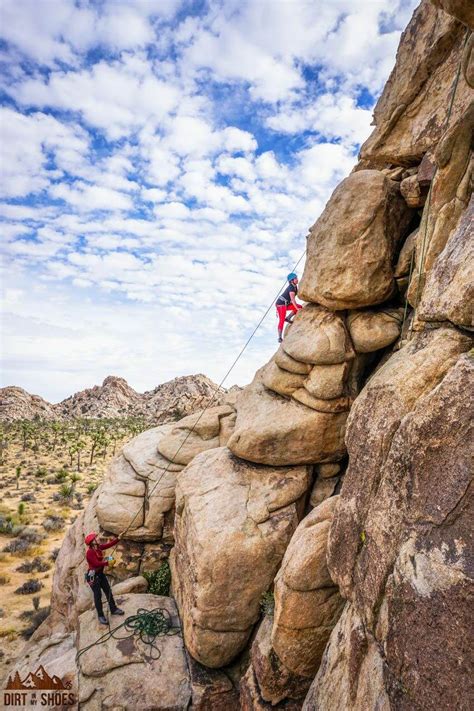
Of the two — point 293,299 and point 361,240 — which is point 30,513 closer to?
point 293,299

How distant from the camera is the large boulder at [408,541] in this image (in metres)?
4.31

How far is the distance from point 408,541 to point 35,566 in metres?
21.0

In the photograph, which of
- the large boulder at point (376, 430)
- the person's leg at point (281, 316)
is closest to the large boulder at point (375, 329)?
the large boulder at point (376, 430)

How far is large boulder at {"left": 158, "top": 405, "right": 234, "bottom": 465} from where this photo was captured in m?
14.0

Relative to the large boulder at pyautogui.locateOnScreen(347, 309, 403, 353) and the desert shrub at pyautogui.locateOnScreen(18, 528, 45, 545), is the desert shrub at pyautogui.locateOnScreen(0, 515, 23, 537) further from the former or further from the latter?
the large boulder at pyautogui.locateOnScreen(347, 309, 403, 353)

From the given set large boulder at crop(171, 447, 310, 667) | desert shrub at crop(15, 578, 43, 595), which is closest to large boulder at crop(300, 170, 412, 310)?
large boulder at crop(171, 447, 310, 667)

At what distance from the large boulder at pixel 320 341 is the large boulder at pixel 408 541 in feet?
→ 10.1

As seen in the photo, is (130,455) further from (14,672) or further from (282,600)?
(282,600)

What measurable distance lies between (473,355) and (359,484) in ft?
9.10

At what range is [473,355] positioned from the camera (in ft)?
16.2

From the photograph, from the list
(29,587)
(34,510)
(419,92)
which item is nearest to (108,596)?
(29,587)

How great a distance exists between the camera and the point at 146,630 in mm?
9891

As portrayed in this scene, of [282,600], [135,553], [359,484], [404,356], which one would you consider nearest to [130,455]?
[135,553]

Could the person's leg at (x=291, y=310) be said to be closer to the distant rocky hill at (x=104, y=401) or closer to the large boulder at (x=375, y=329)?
the large boulder at (x=375, y=329)
